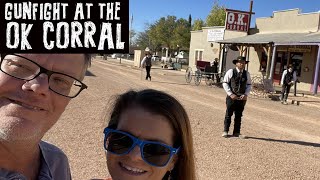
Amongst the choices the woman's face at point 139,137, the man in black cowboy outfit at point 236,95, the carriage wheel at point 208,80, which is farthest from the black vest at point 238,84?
the carriage wheel at point 208,80

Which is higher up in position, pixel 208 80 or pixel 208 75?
pixel 208 75

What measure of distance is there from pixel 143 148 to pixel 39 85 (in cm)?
60

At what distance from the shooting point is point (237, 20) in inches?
1139

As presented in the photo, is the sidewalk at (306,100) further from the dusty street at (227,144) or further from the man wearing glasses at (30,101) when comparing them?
the man wearing glasses at (30,101)

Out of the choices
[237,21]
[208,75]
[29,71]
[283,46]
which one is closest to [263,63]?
[283,46]

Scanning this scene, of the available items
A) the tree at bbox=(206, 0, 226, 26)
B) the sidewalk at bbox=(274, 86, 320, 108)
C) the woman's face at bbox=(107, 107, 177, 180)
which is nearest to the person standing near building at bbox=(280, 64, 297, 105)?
the sidewalk at bbox=(274, 86, 320, 108)

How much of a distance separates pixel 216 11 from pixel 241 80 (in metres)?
45.2

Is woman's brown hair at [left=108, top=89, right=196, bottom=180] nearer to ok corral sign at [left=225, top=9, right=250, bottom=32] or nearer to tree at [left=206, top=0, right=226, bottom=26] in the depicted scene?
ok corral sign at [left=225, top=9, right=250, bottom=32]

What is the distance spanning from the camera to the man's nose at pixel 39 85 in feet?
4.76

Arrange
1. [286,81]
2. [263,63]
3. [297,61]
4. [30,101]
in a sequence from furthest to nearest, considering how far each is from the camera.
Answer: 1. [263,63]
2. [297,61]
3. [286,81]
4. [30,101]

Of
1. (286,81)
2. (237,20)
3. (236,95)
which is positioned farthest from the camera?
(237,20)

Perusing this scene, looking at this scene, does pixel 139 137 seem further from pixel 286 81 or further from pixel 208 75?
pixel 208 75

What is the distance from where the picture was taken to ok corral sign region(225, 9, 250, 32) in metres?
28.7

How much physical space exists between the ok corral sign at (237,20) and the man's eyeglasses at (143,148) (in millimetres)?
27811
